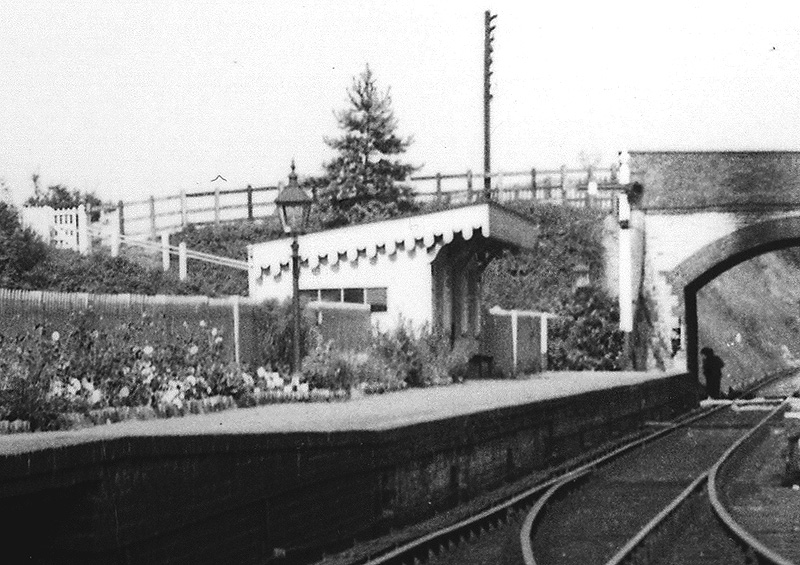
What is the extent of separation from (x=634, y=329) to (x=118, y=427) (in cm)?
2461

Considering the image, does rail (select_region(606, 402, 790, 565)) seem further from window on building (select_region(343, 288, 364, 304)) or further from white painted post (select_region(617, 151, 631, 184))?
white painted post (select_region(617, 151, 631, 184))

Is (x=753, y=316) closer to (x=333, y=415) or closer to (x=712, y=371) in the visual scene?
(x=712, y=371)

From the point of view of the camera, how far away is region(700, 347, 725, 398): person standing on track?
39.6m

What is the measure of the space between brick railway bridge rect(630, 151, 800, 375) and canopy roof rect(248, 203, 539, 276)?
469 inches

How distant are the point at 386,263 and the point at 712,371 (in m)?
18.7

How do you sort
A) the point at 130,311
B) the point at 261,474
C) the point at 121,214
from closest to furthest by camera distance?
the point at 261,474 → the point at 130,311 → the point at 121,214

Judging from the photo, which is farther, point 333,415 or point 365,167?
point 365,167

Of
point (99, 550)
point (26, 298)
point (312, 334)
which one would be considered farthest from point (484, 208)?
point (99, 550)

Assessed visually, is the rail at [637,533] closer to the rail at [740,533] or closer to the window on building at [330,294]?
the rail at [740,533]

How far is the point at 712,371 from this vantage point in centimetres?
3978

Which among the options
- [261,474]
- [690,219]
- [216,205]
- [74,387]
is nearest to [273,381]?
[74,387]

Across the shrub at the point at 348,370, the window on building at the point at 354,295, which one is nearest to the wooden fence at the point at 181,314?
the shrub at the point at 348,370

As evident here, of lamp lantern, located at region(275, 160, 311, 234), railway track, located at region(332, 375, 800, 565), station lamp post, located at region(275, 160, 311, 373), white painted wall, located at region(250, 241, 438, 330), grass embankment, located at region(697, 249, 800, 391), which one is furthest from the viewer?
grass embankment, located at region(697, 249, 800, 391)

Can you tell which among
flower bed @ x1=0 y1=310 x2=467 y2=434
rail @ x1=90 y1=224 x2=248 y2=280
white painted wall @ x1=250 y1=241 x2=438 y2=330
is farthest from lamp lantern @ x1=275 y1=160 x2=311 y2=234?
rail @ x1=90 y1=224 x2=248 y2=280
